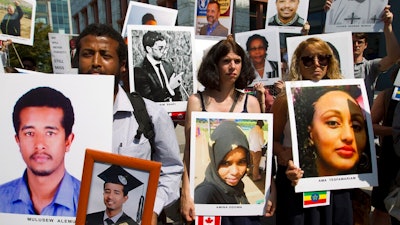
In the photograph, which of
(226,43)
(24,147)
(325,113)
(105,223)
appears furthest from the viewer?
(226,43)

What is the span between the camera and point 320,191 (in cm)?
190

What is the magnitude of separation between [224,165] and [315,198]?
0.60 metres

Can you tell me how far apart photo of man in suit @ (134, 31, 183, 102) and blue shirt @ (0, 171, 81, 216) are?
1.29m

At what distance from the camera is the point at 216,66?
209cm

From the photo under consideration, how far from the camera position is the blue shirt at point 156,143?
153 cm

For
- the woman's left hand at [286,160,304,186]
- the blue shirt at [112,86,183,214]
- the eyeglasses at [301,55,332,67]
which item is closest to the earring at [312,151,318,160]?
the woman's left hand at [286,160,304,186]

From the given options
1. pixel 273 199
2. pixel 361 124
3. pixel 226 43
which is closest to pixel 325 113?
pixel 361 124

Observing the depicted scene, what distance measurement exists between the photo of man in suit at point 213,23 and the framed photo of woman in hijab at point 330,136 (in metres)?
2.11

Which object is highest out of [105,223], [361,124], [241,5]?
[241,5]

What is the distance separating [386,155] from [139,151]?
1.82 m

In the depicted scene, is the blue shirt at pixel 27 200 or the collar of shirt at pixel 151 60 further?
the collar of shirt at pixel 151 60

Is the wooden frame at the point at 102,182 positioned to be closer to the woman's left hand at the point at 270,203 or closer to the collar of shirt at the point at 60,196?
the collar of shirt at the point at 60,196

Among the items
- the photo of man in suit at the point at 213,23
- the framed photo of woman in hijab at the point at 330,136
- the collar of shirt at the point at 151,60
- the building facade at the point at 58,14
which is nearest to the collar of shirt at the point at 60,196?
the framed photo of woman in hijab at the point at 330,136

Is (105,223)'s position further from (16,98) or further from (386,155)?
(386,155)
